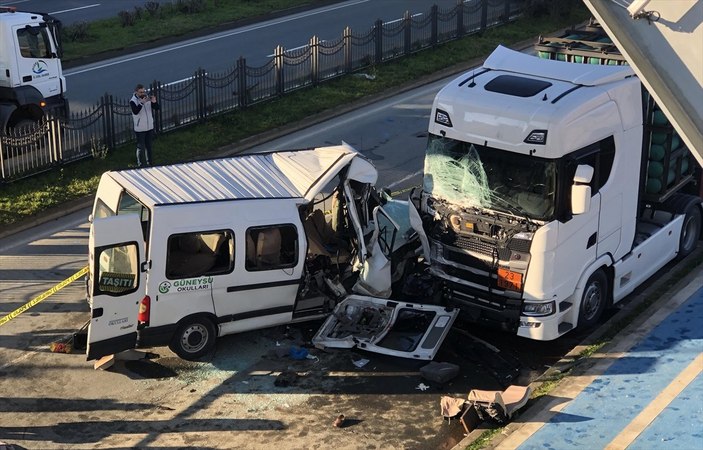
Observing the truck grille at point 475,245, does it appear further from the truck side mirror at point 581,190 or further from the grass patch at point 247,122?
the grass patch at point 247,122

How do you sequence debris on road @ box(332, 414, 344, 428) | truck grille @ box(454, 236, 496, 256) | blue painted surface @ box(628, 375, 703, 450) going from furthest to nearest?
truck grille @ box(454, 236, 496, 256) → debris on road @ box(332, 414, 344, 428) → blue painted surface @ box(628, 375, 703, 450)

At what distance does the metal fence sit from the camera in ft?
61.1

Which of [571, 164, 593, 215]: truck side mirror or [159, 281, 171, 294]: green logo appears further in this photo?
[159, 281, 171, 294]: green logo

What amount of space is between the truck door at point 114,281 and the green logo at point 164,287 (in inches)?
9.1

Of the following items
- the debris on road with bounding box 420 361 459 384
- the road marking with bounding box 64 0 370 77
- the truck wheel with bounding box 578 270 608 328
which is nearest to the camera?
the debris on road with bounding box 420 361 459 384

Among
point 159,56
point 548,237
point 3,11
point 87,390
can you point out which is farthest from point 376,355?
point 159,56

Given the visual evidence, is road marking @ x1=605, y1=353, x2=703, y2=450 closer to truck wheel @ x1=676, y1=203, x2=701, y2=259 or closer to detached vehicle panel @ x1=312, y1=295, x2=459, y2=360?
detached vehicle panel @ x1=312, y1=295, x2=459, y2=360

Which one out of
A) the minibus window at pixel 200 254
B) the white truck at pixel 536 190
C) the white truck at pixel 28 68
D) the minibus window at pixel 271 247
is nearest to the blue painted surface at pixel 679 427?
the white truck at pixel 536 190

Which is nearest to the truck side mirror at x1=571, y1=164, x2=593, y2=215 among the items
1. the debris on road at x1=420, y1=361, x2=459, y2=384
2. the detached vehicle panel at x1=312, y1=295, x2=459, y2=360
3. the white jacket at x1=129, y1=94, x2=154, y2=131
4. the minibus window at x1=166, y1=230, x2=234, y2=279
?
the detached vehicle panel at x1=312, y1=295, x2=459, y2=360

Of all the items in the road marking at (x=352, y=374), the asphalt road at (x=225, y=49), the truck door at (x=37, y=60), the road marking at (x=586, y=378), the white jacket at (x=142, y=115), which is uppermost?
the truck door at (x=37, y=60)

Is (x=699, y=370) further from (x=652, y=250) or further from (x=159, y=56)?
(x=159, y=56)

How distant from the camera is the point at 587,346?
1234cm

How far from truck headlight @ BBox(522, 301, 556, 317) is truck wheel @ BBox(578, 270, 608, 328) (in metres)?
0.74

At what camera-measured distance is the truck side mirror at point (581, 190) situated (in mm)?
11438
